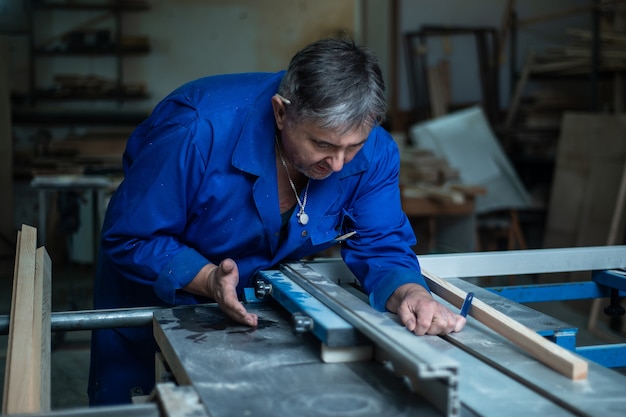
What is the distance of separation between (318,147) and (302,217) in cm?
25

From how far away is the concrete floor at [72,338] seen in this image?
405 cm

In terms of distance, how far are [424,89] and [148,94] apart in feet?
9.06

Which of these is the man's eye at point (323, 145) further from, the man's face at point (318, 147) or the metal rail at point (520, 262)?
the metal rail at point (520, 262)

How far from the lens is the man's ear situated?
1.78 meters

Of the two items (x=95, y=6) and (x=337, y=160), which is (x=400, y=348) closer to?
(x=337, y=160)

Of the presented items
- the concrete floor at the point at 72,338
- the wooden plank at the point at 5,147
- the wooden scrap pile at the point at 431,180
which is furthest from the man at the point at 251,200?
the wooden plank at the point at 5,147

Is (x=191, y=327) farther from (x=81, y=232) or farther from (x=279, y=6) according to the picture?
(x=279, y=6)

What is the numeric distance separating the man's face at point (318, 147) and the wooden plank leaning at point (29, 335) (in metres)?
0.66

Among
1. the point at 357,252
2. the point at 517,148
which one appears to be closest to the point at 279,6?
the point at 517,148

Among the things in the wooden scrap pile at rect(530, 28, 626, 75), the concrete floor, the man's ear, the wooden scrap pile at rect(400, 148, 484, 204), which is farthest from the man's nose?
the wooden scrap pile at rect(530, 28, 626, 75)

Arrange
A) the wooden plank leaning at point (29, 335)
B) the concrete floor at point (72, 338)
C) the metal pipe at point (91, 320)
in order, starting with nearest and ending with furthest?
the wooden plank leaning at point (29, 335)
the metal pipe at point (91, 320)
the concrete floor at point (72, 338)

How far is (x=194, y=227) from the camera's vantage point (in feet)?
6.33

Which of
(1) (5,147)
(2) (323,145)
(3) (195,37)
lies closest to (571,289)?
(2) (323,145)

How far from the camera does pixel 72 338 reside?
4852 millimetres
